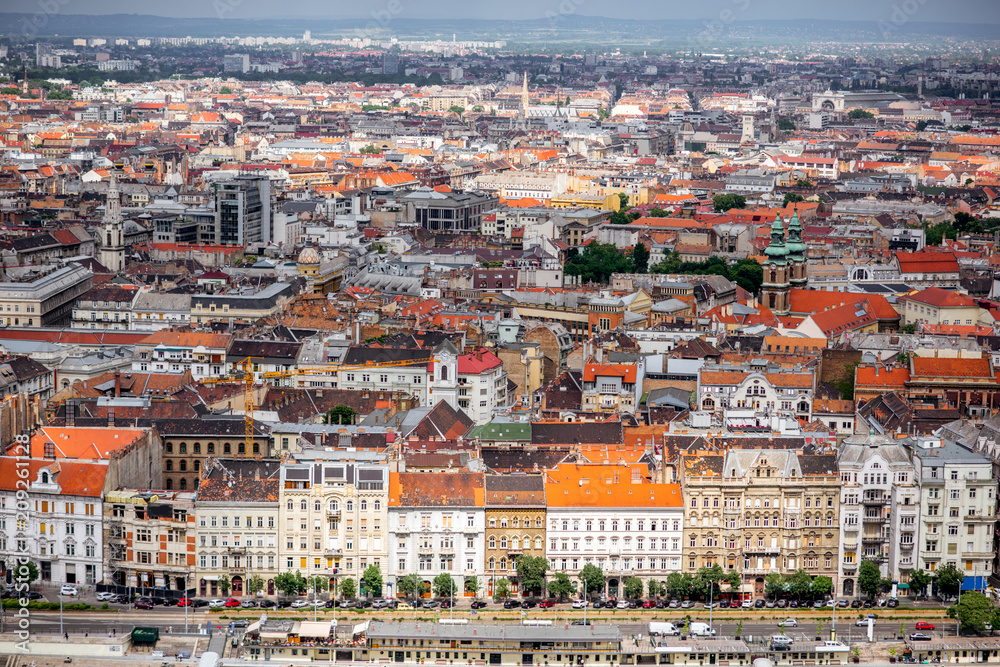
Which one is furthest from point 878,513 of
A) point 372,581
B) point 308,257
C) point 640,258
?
point 640,258

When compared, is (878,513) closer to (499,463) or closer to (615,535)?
(615,535)

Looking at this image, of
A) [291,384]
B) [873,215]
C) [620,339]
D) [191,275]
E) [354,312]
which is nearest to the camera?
[291,384]

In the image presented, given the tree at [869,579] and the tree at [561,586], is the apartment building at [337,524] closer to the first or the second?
the tree at [561,586]

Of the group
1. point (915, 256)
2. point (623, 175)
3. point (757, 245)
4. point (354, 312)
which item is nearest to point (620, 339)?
point (354, 312)

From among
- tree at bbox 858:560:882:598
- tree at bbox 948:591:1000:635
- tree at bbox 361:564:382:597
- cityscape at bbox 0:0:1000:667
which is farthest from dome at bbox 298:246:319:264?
tree at bbox 948:591:1000:635

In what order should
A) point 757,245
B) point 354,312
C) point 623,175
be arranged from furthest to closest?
point 623,175
point 757,245
point 354,312

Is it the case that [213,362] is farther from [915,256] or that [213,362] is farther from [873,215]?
[873,215]

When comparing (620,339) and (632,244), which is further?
(632,244)
